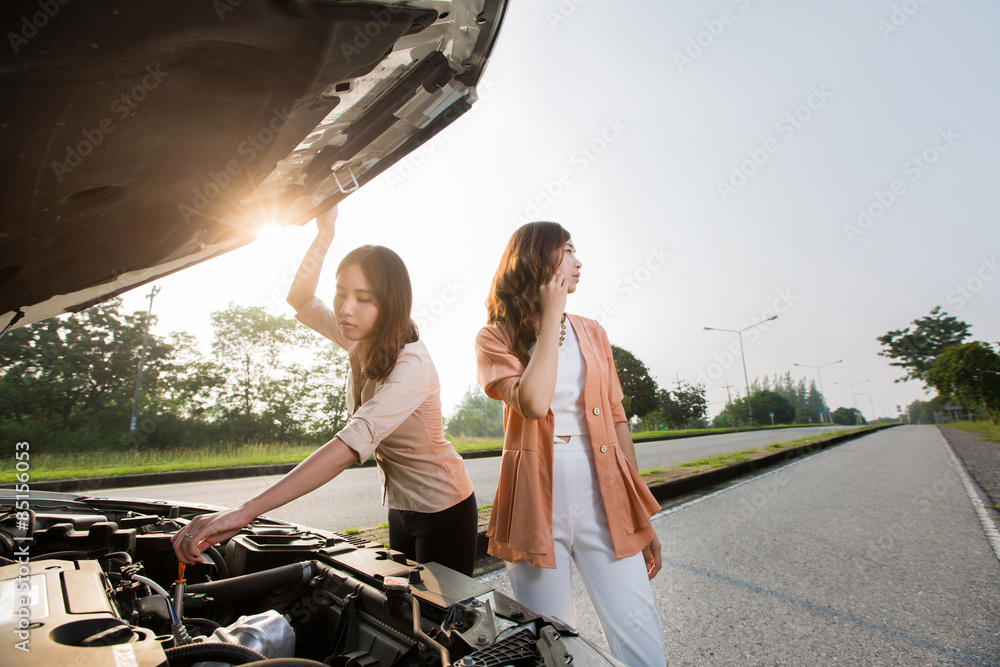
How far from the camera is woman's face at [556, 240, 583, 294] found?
157 centimetres

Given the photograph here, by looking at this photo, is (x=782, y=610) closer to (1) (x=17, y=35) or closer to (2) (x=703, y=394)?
(1) (x=17, y=35)

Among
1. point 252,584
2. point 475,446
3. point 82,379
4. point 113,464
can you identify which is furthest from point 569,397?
point 82,379

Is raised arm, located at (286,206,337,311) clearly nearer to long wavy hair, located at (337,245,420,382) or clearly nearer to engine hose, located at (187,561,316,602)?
long wavy hair, located at (337,245,420,382)

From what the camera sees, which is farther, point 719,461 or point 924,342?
point 924,342

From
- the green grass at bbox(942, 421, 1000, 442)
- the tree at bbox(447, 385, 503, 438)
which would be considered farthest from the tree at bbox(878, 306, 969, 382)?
the tree at bbox(447, 385, 503, 438)

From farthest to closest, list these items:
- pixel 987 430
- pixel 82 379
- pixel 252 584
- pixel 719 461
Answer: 1. pixel 987 430
2. pixel 82 379
3. pixel 719 461
4. pixel 252 584

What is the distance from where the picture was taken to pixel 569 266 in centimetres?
158

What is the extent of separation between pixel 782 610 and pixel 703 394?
44012 mm

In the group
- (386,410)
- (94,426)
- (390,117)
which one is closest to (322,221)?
(390,117)

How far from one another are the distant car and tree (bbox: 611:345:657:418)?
3537 centimetres

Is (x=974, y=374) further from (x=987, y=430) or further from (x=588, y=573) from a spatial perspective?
(x=588, y=573)

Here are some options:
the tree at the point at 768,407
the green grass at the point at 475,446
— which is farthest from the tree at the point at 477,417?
the tree at the point at 768,407

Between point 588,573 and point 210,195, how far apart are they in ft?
5.14

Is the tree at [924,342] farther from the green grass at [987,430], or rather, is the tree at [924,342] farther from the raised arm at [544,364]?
the raised arm at [544,364]
